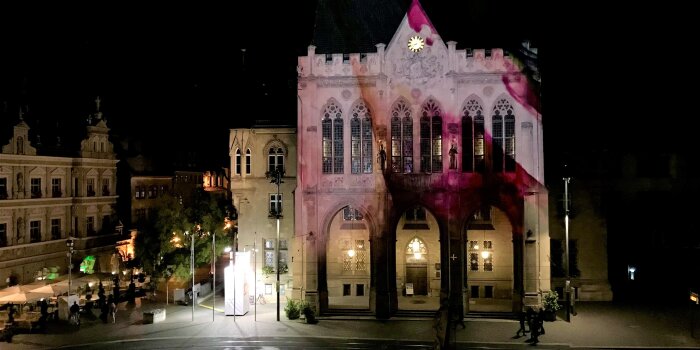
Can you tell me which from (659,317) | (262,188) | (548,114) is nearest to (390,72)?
(262,188)

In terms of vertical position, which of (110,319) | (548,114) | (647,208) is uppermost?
(548,114)

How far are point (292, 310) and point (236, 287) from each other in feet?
12.7

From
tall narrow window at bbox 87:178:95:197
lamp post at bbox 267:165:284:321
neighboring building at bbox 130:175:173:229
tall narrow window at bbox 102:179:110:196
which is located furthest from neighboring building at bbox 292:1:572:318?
neighboring building at bbox 130:175:173:229

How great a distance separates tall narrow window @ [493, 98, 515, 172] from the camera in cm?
3662

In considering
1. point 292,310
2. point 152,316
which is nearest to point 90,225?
point 152,316

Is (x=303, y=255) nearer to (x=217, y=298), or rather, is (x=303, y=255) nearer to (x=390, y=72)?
(x=217, y=298)

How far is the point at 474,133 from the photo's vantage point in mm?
36906

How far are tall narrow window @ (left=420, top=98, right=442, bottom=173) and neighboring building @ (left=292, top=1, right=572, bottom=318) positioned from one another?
0.22 feet

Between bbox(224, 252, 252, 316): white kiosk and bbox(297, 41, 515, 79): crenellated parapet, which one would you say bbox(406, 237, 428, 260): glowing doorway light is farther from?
bbox(297, 41, 515, 79): crenellated parapet

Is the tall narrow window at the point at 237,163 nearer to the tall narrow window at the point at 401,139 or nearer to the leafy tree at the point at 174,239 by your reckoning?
the leafy tree at the point at 174,239

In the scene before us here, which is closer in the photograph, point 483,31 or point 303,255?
point 303,255

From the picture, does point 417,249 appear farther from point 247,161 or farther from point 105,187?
point 105,187

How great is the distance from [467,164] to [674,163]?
16491mm

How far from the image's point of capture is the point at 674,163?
4119 centimetres
